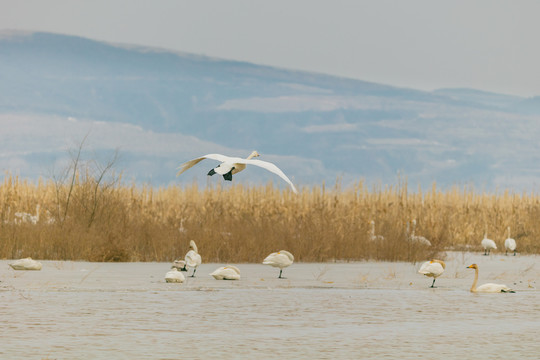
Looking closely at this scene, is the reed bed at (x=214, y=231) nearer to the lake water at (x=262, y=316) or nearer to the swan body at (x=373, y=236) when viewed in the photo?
the swan body at (x=373, y=236)

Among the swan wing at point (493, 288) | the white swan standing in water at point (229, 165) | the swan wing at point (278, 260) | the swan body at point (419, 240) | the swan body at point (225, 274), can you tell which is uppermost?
the white swan standing in water at point (229, 165)

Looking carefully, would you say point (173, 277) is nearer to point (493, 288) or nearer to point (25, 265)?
point (25, 265)

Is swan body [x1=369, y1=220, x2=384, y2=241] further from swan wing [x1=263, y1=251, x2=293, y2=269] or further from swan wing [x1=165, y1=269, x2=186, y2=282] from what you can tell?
swan wing [x1=165, y1=269, x2=186, y2=282]

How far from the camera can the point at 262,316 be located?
965cm

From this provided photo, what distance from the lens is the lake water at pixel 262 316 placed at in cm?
740

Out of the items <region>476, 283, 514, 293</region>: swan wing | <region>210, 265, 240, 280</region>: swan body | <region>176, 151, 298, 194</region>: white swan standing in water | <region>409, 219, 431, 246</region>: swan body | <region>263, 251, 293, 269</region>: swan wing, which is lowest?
<region>476, 283, 514, 293</region>: swan wing

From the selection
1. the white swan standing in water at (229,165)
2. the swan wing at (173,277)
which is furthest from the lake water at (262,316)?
the white swan standing in water at (229,165)

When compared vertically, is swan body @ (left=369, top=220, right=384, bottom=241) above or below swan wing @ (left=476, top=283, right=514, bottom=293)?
above

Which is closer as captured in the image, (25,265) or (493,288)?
(493,288)

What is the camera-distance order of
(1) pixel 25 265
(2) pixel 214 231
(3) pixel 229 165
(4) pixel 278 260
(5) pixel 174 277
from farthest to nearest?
(2) pixel 214 231, (1) pixel 25 265, (4) pixel 278 260, (5) pixel 174 277, (3) pixel 229 165

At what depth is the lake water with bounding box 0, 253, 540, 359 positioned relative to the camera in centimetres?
740

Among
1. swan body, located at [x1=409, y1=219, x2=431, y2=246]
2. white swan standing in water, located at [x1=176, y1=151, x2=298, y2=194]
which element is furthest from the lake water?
swan body, located at [x1=409, y1=219, x2=431, y2=246]

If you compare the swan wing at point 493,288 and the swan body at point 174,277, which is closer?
the swan wing at point 493,288

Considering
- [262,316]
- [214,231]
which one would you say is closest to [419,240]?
[214,231]
